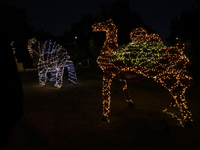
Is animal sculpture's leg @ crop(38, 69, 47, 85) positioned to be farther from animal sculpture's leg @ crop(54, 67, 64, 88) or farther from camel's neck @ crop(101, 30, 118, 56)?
camel's neck @ crop(101, 30, 118, 56)

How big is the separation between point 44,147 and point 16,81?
8.50ft

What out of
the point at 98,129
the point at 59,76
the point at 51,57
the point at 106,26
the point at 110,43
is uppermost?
the point at 106,26

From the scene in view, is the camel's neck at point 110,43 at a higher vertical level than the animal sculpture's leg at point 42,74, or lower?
higher

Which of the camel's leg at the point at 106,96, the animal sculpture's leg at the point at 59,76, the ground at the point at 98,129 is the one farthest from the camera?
the animal sculpture's leg at the point at 59,76

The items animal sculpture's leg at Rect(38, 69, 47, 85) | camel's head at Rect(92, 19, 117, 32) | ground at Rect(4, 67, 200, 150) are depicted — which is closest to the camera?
ground at Rect(4, 67, 200, 150)

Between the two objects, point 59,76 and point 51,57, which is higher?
point 51,57

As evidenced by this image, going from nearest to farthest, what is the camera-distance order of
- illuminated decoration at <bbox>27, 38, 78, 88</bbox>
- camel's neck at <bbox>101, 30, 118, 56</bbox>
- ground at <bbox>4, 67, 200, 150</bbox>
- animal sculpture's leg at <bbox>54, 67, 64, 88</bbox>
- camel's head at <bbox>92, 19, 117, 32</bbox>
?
ground at <bbox>4, 67, 200, 150</bbox> < camel's neck at <bbox>101, 30, 118, 56</bbox> < camel's head at <bbox>92, 19, 117, 32</bbox> < illuminated decoration at <bbox>27, 38, 78, 88</bbox> < animal sculpture's leg at <bbox>54, 67, 64, 88</bbox>

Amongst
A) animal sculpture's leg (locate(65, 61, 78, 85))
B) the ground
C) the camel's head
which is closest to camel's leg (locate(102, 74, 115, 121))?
the ground

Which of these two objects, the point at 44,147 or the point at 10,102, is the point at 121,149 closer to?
the point at 44,147

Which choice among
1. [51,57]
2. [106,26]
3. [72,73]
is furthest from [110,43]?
[72,73]

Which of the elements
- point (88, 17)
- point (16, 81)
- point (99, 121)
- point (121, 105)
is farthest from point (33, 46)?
point (88, 17)

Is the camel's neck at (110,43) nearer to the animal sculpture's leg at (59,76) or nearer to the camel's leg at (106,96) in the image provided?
the camel's leg at (106,96)

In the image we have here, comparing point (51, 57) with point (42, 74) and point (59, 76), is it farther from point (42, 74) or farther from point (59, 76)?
point (42, 74)

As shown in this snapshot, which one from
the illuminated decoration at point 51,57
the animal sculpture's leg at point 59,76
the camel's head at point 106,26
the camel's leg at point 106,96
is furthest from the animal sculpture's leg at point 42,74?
the camel's leg at point 106,96
